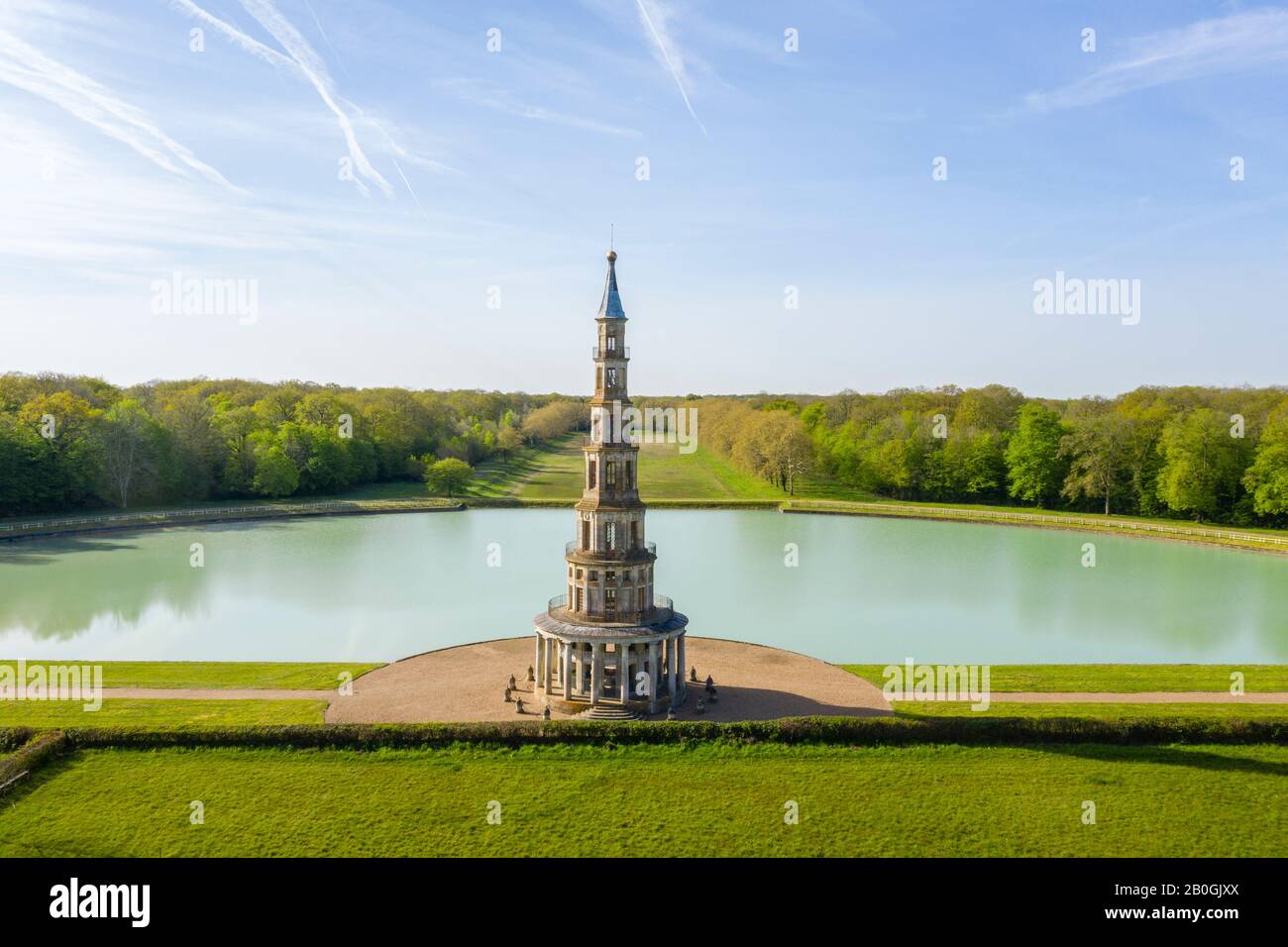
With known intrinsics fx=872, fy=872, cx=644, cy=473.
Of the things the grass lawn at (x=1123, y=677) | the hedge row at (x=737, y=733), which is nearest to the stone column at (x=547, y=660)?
the hedge row at (x=737, y=733)

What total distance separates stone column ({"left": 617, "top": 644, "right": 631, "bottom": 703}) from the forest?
5986 cm

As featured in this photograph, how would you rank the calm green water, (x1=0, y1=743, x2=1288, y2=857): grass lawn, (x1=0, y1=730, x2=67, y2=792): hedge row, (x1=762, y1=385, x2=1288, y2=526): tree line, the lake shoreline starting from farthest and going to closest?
(x1=762, y1=385, x2=1288, y2=526): tree line
the lake shoreline
the calm green water
(x1=0, y1=730, x2=67, y2=792): hedge row
(x1=0, y1=743, x2=1288, y2=857): grass lawn

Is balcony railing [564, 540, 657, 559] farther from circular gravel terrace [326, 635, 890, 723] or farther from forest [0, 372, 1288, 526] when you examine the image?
forest [0, 372, 1288, 526]

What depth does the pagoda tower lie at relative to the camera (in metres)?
26.5

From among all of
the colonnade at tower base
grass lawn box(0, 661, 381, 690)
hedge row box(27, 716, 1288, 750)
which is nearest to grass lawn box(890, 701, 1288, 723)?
hedge row box(27, 716, 1288, 750)

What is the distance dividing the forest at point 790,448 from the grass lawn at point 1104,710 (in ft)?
163

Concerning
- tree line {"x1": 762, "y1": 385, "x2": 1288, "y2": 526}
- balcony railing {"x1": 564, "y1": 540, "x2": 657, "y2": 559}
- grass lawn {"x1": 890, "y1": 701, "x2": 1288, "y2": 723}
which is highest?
tree line {"x1": 762, "y1": 385, "x2": 1288, "y2": 526}

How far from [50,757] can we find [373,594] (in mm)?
21640

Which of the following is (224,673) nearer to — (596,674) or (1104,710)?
(596,674)

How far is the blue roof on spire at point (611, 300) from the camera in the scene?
27.0 meters

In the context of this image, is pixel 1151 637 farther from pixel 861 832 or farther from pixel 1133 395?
pixel 1133 395

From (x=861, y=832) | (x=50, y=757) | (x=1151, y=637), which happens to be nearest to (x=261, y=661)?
(x=50, y=757)
